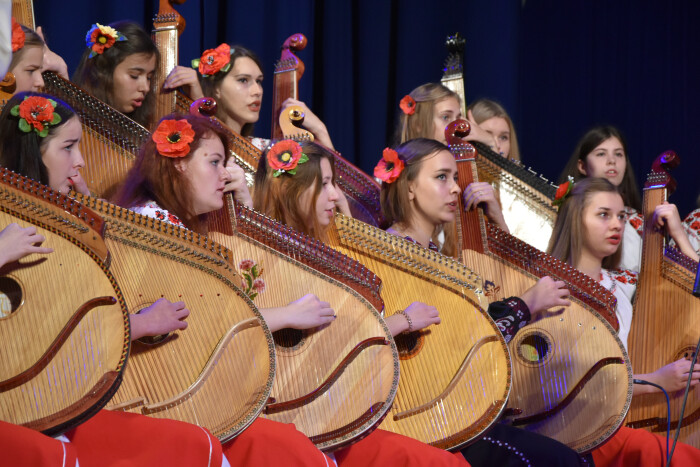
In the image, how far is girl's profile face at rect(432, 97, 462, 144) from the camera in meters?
4.67

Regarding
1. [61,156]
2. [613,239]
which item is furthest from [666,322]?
[61,156]

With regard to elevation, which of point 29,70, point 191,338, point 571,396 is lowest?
point 571,396

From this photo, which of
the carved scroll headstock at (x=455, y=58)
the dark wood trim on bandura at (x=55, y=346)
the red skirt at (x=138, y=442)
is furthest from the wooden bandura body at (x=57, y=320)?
the carved scroll headstock at (x=455, y=58)

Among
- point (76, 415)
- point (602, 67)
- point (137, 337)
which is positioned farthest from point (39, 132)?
point (602, 67)

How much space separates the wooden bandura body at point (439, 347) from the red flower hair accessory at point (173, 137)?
0.60 m

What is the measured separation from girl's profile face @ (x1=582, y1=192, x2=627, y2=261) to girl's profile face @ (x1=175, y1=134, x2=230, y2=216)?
6.03ft

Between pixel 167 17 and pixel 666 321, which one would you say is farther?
pixel 167 17

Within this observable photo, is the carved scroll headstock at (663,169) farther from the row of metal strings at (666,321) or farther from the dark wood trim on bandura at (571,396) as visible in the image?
the dark wood trim on bandura at (571,396)

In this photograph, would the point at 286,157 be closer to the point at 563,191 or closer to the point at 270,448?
the point at 270,448

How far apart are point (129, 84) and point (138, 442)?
2.00m

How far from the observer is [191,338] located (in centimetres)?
245

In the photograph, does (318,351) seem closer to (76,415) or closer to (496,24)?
(76,415)

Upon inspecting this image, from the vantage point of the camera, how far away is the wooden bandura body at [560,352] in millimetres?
3414

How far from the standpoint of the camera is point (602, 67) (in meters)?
6.77
